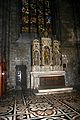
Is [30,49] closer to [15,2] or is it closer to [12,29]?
[12,29]

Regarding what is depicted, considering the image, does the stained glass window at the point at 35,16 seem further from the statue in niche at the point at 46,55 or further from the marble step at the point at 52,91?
the marble step at the point at 52,91

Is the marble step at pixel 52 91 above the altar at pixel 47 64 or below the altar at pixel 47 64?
below

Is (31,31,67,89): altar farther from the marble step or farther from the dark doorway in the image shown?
the marble step

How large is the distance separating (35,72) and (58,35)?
14.3ft

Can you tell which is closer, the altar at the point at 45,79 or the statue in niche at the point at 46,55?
the altar at the point at 45,79

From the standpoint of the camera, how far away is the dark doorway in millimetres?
10513

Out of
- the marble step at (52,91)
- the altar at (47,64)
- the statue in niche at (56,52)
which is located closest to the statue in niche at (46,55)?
the altar at (47,64)

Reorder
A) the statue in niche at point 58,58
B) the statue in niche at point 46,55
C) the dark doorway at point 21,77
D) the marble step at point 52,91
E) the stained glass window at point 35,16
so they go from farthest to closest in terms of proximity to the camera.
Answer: the stained glass window at point 35,16 < the statue in niche at point 58,58 < the statue in niche at point 46,55 < the dark doorway at point 21,77 < the marble step at point 52,91

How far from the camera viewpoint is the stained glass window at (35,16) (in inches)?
474

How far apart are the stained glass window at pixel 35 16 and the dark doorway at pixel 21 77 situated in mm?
3528

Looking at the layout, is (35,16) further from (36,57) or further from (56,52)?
(36,57)

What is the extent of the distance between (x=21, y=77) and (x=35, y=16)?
19.5ft

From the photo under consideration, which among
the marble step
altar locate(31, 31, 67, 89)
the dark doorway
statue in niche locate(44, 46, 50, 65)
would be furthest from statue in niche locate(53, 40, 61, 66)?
the dark doorway

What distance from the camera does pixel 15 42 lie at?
11.2m
